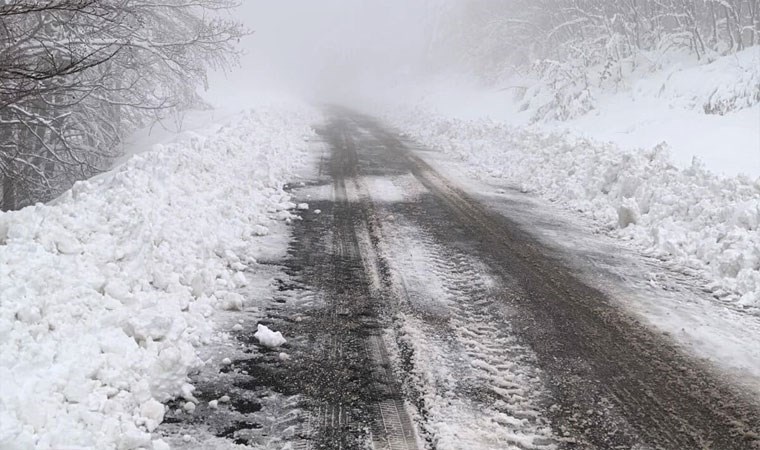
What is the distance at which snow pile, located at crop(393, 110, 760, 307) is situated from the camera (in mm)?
6309

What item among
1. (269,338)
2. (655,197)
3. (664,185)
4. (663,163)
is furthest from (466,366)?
(663,163)

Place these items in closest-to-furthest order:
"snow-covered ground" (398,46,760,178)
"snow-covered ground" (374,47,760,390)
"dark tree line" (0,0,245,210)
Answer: "snow-covered ground" (374,47,760,390)
"snow-covered ground" (398,46,760,178)
"dark tree line" (0,0,245,210)

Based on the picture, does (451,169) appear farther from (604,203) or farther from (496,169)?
(604,203)

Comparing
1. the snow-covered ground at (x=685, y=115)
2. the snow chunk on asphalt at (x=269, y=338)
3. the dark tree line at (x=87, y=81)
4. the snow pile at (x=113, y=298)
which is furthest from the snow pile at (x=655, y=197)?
the dark tree line at (x=87, y=81)

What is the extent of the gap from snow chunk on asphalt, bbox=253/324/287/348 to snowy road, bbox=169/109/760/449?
10 centimetres

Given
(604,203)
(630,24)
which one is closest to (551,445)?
(604,203)

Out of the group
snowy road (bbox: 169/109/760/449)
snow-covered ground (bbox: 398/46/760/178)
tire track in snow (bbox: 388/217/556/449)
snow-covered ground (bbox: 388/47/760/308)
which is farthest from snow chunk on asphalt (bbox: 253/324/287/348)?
snow-covered ground (bbox: 398/46/760/178)

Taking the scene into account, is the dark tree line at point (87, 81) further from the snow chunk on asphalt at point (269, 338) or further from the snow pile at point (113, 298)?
the snow chunk on asphalt at point (269, 338)

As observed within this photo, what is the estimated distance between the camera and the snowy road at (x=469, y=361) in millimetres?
3381

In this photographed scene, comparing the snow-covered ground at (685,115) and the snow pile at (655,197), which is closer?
the snow pile at (655,197)

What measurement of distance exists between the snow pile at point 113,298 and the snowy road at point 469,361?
→ 0.56 m

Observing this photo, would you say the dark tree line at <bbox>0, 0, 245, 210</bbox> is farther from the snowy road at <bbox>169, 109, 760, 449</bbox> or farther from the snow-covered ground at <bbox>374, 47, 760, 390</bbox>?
the snow-covered ground at <bbox>374, 47, 760, 390</bbox>

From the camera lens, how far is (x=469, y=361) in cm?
418

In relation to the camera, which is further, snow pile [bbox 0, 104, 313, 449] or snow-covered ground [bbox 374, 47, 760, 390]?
snow-covered ground [bbox 374, 47, 760, 390]
